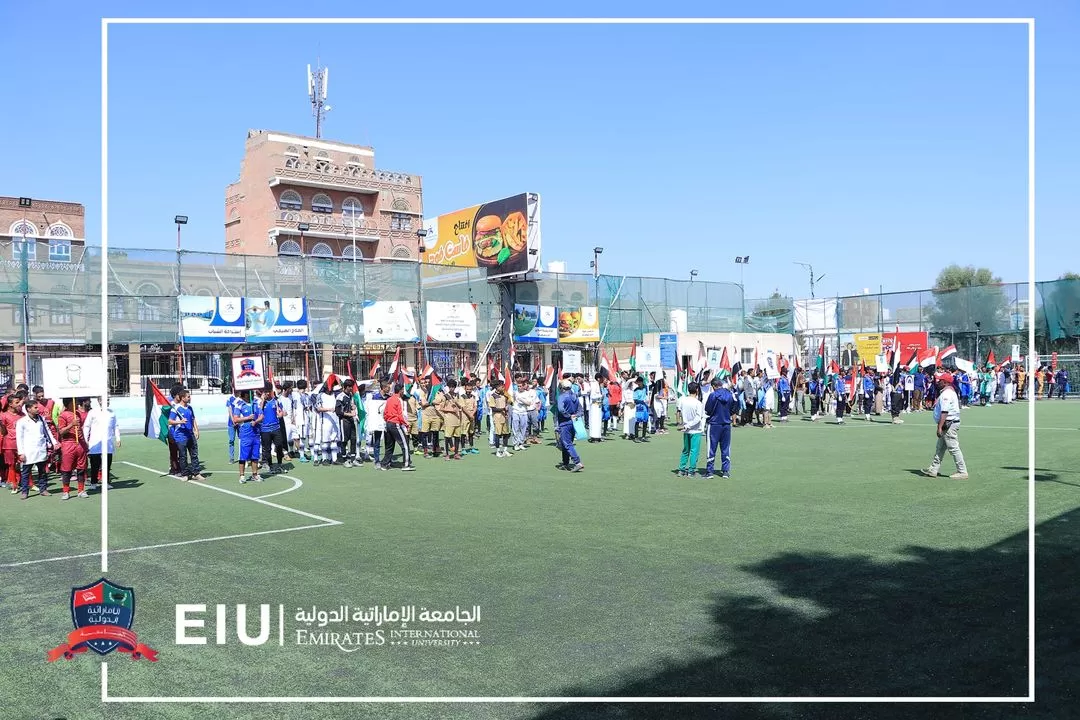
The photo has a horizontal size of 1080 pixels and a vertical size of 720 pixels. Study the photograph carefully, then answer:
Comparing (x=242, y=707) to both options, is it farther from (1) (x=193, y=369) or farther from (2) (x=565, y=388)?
(1) (x=193, y=369)

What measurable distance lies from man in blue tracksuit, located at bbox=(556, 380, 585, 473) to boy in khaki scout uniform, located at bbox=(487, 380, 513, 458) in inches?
114

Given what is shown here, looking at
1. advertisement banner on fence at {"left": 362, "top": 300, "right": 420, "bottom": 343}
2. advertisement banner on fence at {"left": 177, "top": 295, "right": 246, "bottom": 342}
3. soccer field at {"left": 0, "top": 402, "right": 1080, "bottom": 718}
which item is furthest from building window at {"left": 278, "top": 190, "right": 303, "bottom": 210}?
→ soccer field at {"left": 0, "top": 402, "right": 1080, "bottom": 718}

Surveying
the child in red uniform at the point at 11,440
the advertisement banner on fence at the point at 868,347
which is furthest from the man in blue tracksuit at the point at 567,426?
the advertisement banner on fence at the point at 868,347

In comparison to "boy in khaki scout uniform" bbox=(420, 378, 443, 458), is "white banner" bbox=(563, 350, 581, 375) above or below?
above

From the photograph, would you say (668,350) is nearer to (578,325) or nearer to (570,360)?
(570,360)

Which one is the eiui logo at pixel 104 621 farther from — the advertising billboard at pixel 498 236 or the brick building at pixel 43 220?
the brick building at pixel 43 220

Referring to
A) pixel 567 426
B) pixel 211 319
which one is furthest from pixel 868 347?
pixel 211 319

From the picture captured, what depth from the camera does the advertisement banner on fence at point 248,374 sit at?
17.6m

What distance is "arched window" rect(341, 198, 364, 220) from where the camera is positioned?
208 ft

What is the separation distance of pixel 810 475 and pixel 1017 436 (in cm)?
953

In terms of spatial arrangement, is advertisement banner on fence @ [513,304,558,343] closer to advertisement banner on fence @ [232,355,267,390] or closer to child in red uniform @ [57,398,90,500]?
advertisement banner on fence @ [232,355,267,390]

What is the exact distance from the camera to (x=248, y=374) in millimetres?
18562

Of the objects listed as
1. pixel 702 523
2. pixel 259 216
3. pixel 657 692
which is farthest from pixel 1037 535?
pixel 259 216

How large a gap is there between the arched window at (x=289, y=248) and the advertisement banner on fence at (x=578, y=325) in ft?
95.5
